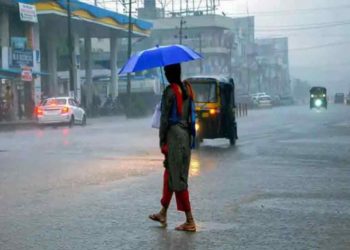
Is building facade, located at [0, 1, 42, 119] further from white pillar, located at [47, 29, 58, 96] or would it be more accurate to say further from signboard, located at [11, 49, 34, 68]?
white pillar, located at [47, 29, 58, 96]

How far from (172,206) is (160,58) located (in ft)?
7.34

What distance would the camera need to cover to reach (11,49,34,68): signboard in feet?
138

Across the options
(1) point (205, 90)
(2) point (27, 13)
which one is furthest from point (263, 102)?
(1) point (205, 90)

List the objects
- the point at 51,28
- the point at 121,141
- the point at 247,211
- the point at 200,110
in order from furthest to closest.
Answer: the point at 51,28
the point at 121,141
the point at 200,110
the point at 247,211

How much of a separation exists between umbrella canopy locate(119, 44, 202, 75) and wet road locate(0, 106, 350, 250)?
1.84m

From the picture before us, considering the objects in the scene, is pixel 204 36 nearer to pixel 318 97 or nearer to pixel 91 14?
pixel 318 97

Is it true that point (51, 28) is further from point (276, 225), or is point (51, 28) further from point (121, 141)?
point (276, 225)

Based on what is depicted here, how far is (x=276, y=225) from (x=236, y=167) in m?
6.20

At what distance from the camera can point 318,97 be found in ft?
230

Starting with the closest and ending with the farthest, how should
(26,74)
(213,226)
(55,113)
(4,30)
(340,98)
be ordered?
1. (213,226)
2. (55,113)
3. (26,74)
4. (4,30)
5. (340,98)

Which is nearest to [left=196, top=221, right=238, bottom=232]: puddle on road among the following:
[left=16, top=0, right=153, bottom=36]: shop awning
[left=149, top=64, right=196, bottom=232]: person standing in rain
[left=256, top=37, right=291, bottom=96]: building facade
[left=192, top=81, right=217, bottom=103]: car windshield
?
[left=149, top=64, right=196, bottom=232]: person standing in rain

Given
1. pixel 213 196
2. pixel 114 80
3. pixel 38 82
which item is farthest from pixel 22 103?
pixel 213 196

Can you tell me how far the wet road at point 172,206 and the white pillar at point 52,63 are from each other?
3488 centimetres

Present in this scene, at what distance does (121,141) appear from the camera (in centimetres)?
2162
